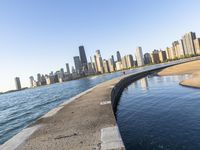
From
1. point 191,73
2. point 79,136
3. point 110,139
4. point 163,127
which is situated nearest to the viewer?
point 110,139

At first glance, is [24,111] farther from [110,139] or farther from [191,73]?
[191,73]

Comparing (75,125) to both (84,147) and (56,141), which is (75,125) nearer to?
(56,141)

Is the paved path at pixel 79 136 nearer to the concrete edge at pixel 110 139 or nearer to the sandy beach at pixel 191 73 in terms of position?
the concrete edge at pixel 110 139

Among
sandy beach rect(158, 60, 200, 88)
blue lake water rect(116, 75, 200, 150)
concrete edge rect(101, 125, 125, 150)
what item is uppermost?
concrete edge rect(101, 125, 125, 150)

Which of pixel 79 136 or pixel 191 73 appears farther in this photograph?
pixel 191 73

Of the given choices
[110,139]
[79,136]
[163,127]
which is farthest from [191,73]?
[110,139]

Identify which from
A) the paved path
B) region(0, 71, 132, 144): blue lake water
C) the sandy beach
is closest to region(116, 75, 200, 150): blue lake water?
the paved path

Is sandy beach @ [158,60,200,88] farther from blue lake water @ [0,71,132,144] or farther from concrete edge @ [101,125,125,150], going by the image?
blue lake water @ [0,71,132,144]

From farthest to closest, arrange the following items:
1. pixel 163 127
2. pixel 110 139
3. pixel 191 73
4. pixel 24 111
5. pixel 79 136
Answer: pixel 191 73 < pixel 24 111 < pixel 163 127 < pixel 79 136 < pixel 110 139

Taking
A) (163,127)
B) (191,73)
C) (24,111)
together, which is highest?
(191,73)

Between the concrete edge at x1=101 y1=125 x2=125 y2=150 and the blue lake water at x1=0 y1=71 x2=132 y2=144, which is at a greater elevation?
the concrete edge at x1=101 y1=125 x2=125 y2=150

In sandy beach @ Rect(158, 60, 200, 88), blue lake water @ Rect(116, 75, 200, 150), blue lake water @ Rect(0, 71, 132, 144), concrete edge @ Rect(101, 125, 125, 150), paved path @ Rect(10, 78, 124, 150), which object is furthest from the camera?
sandy beach @ Rect(158, 60, 200, 88)

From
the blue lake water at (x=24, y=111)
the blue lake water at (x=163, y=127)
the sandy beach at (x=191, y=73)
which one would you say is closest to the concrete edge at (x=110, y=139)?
A: the blue lake water at (x=163, y=127)

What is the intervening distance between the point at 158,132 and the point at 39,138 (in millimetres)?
Result: 6318
